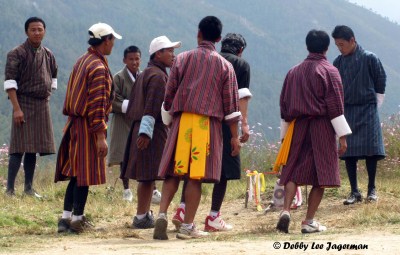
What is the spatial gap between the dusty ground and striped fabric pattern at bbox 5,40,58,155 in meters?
2.00

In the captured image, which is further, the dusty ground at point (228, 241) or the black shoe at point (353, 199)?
the black shoe at point (353, 199)

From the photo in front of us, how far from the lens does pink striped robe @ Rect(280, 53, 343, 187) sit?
9.17m

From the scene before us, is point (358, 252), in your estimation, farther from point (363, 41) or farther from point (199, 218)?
point (363, 41)

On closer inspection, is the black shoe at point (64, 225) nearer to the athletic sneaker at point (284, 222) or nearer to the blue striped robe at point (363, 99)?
the athletic sneaker at point (284, 222)

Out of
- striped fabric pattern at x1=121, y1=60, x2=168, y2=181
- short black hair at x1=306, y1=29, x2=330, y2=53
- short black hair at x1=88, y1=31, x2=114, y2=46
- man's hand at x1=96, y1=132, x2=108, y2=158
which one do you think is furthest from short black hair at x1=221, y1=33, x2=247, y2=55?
man's hand at x1=96, y1=132, x2=108, y2=158

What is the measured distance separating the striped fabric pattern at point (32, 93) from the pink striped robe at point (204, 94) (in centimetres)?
327

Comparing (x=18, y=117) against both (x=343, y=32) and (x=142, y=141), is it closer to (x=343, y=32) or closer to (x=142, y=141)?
(x=142, y=141)

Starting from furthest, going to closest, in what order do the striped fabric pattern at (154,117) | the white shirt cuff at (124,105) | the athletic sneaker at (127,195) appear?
the athletic sneaker at (127,195)
the white shirt cuff at (124,105)
the striped fabric pattern at (154,117)

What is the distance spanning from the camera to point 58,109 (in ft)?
219

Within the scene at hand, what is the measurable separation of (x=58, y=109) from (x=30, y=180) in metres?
Answer: 54.9

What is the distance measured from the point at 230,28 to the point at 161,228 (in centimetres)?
14579

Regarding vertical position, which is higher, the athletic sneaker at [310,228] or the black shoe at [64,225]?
the athletic sneaker at [310,228]

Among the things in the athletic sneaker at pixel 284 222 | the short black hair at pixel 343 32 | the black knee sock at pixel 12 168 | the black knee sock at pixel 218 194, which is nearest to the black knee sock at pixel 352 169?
the short black hair at pixel 343 32

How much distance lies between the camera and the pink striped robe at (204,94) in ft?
28.8
